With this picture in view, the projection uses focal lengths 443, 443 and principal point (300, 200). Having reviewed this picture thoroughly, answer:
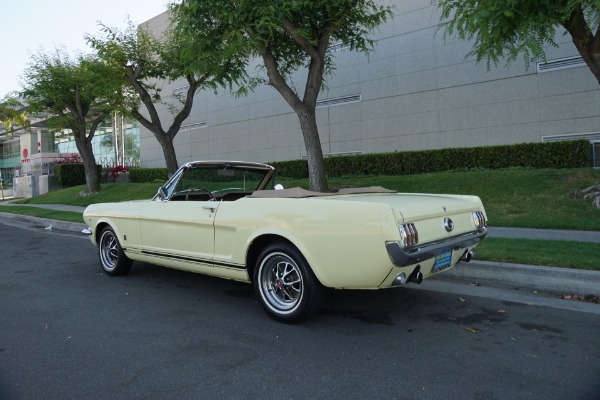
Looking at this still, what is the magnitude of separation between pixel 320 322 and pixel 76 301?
2.77 m

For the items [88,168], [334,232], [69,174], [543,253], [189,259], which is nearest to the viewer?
[334,232]

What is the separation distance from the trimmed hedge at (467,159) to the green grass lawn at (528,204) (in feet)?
4.37

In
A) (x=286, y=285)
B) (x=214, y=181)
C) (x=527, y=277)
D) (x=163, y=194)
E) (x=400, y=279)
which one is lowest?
(x=527, y=277)

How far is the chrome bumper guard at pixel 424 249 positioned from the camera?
3277 mm

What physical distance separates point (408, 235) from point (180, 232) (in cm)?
259

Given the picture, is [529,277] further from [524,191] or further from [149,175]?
[149,175]

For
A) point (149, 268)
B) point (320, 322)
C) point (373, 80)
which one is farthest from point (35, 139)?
point (320, 322)

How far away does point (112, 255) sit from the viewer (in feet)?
20.1

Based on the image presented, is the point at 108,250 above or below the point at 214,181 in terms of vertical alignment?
below

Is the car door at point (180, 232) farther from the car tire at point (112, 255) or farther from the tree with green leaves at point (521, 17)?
the tree with green leaves at point (521, 17)

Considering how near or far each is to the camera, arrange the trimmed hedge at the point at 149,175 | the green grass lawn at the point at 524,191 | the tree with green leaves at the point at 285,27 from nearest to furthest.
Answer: the green grass lawn at the point at 524,191
the tree with green leaves at the point at 285,27
the trimmed hedge at the point at 149,175

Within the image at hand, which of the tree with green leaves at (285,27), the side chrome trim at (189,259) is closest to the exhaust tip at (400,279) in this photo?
the side chrome trim at (189,259)

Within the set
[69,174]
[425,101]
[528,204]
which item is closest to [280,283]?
[528,204]

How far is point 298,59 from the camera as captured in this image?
12.5 metres
